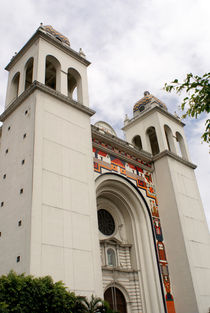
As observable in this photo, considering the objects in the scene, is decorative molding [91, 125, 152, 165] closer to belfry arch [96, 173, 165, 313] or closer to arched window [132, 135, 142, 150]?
belfry arch [96, 173, 165, 313]

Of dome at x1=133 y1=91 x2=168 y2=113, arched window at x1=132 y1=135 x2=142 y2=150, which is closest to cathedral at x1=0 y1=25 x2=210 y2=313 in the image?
arched window at x1=132 y1=135 x2=142 y2=150

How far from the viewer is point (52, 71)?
21.0 meters

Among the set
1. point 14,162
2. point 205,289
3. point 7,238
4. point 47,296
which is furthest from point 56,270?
point 205,289

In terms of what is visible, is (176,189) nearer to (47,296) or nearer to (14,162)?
(14,162)

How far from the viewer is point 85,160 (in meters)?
16.6

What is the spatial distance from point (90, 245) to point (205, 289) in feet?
29.2

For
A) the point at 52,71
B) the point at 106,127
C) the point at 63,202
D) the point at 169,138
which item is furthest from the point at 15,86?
the point at 169,138

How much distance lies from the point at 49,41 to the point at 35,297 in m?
14.1

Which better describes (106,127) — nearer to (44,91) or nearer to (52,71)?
(52,71)

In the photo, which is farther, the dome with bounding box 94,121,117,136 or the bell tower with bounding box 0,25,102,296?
the dome with bounding box 94,121,117,136

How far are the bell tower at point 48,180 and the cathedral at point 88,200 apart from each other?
0.05m

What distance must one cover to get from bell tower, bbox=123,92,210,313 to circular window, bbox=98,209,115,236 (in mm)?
3455

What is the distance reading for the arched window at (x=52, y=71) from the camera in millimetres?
18944

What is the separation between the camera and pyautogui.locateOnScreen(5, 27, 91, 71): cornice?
61.6 feet
